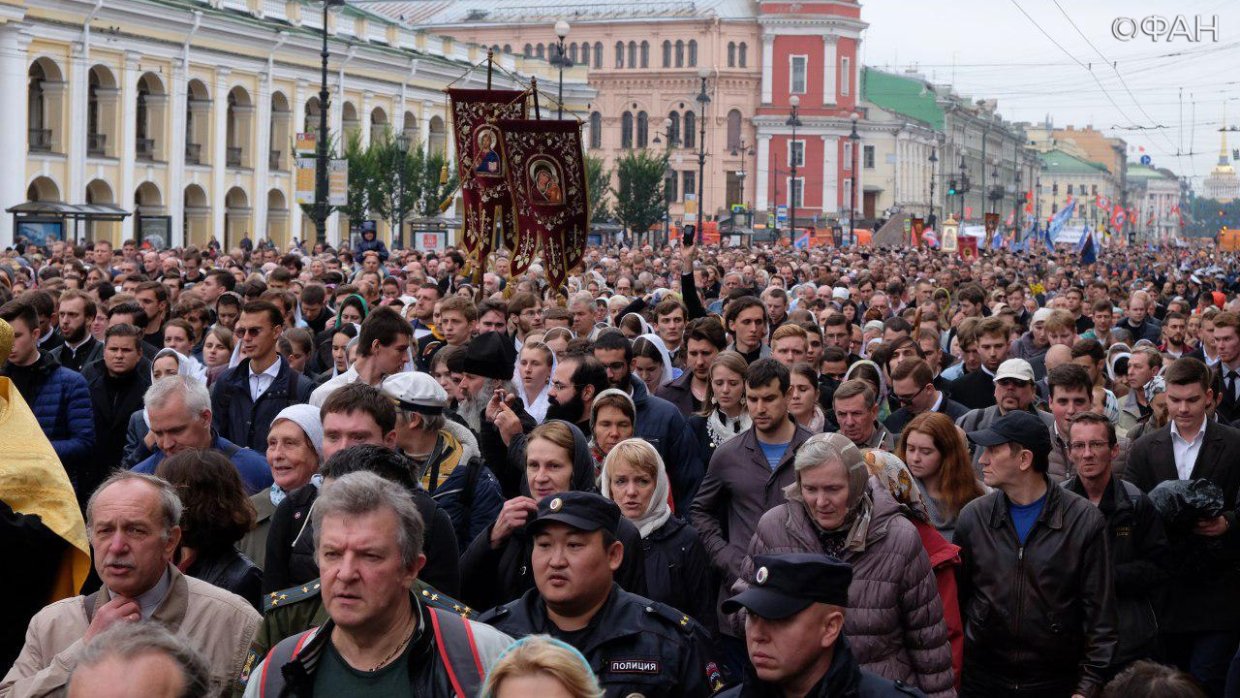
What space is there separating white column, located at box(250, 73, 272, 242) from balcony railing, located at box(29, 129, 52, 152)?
933 cm

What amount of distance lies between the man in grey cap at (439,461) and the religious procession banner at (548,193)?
943 cm

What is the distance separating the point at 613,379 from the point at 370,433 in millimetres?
3550

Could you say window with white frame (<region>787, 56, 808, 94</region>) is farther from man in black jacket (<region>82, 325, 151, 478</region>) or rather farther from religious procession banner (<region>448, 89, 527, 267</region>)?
man in black jacket (<region>82, 325, 151, 478</region>)


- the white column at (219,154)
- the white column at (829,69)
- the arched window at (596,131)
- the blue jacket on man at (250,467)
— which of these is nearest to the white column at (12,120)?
the white column at (219,154)

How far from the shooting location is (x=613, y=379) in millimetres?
9633

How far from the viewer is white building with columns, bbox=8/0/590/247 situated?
4594cm

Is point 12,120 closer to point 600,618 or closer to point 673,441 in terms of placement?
point 673,441

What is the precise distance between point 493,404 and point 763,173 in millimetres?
101517

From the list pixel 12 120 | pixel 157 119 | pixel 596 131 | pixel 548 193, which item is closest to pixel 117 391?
pixel 548 193

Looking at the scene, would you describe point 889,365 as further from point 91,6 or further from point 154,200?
point 154,200

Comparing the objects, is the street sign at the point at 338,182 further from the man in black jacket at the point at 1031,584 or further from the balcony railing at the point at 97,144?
the man in black jacket at the point at 1031,584

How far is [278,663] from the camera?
14.7 feet

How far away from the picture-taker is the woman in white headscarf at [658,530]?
661 cm

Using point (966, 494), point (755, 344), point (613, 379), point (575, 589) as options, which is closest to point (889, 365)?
point (755, 344)
